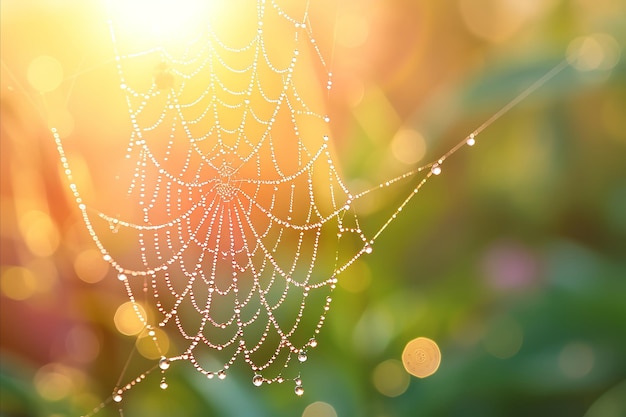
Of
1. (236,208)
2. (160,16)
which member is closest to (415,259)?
(236,208)

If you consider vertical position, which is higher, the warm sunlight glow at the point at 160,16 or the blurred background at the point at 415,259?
the warm sunlight glow at the point at 160,16

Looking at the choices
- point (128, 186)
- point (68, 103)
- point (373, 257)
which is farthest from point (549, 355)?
point (68, 103)

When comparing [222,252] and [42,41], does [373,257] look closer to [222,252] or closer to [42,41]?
[222,252]

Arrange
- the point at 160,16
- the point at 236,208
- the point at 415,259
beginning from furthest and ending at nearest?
the point at 415,259 < the point at 236,208 < the point at 160,16

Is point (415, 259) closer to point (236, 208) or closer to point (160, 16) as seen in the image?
point (236, 208)

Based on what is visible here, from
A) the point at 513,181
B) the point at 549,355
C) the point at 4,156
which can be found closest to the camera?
the point at 549,355

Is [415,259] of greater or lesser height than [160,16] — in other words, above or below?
below
